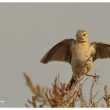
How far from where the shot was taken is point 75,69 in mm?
4652

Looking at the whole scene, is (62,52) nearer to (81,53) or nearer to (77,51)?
(77,51)

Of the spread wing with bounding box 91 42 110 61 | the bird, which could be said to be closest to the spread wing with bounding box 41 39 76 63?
the bird

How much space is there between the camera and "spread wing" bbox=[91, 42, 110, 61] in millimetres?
5168

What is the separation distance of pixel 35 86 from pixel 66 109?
585mm

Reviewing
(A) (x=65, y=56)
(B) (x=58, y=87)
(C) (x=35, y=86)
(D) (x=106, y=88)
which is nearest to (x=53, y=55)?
(A) (x=65, y=56)

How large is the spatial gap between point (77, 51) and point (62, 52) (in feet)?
1.23

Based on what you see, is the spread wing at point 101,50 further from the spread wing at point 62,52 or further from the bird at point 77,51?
the spread wing at point 62,52

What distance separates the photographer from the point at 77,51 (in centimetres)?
511

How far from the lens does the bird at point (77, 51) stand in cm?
492

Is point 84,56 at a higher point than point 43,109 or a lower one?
lower

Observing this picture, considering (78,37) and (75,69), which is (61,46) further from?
(75,69)

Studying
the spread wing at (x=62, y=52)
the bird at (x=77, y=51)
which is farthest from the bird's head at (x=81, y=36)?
the spread wing at (x=62, y=52)

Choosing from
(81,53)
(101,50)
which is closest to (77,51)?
(81,53)

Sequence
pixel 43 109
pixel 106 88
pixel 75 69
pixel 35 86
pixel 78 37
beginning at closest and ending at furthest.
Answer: pixel 35 86
pixel 43 109
pixel 106 88
pixel 75 69
pixel 78 37
